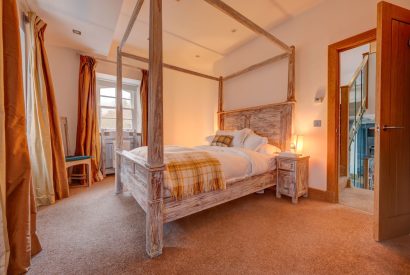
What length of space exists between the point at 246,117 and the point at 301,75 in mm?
1258

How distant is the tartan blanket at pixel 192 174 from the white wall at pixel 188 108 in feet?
9.30

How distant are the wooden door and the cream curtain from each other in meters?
3.91

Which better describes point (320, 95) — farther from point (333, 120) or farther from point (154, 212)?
point (154, 212)

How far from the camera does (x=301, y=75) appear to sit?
291 cm

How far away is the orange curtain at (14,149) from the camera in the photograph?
116cm

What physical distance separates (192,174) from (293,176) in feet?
→ 5.39

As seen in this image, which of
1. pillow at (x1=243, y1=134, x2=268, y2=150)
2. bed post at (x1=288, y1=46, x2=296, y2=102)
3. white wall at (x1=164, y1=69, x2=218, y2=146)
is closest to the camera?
bed post at (x1=288, y1=46, x2=296, y2=102)

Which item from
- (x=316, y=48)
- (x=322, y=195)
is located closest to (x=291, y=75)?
(x=316, y=48)

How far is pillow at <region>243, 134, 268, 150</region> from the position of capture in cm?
304

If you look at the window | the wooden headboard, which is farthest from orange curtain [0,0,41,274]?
the wooden headboard

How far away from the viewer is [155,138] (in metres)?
1.48

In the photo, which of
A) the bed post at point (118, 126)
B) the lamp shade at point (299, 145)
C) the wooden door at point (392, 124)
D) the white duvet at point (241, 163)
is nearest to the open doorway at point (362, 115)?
the lamp shade at point (299, 145)

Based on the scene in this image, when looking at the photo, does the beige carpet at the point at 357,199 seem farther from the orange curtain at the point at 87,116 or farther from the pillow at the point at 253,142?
the orange curtain at the point at 87,116

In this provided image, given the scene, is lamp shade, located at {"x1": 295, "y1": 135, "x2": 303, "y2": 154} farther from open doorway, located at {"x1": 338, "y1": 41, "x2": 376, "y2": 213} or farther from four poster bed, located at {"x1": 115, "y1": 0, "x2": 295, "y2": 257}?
open doorway, located at {"x1": 338, "y1": 41, "x2": 376, "y2": 213}
